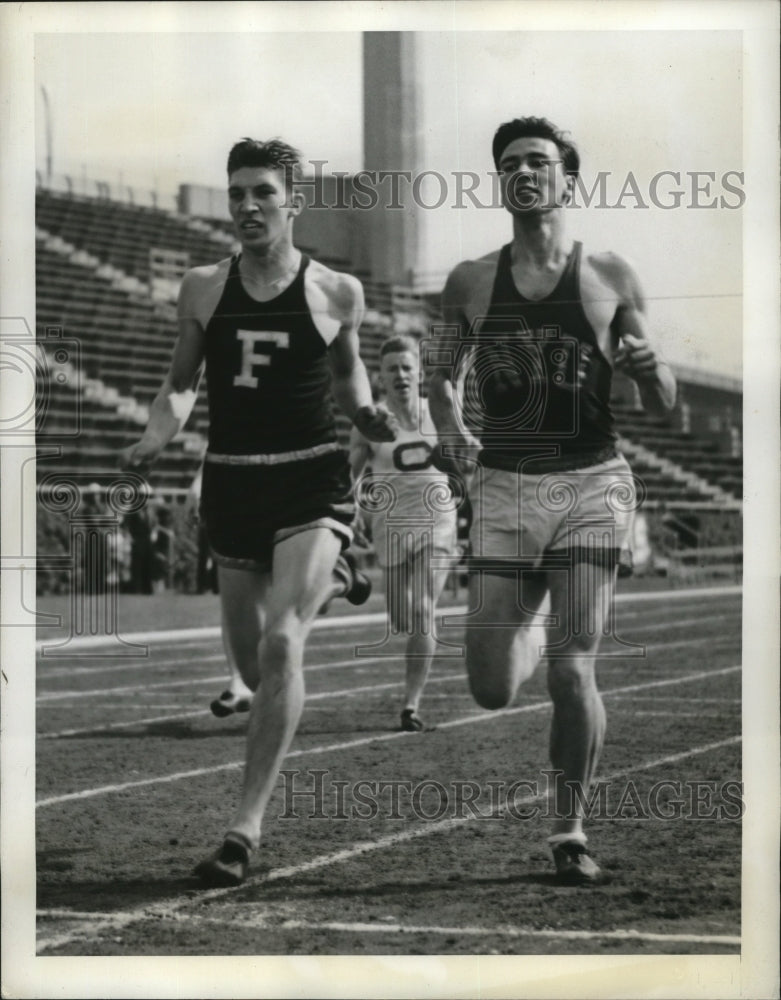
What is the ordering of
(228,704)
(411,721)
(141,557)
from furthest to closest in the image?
(141,557) < (411,721) < (228,704)

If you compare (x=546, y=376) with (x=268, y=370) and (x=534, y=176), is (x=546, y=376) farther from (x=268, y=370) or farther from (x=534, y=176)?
(x=268, y=370)

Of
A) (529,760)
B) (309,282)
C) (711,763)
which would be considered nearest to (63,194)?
(309,282)

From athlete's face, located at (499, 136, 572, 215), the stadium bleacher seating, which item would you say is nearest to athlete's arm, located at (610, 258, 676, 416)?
the stadium bleacher seating

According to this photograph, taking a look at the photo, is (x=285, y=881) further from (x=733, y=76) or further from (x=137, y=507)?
(x=733, y=76)

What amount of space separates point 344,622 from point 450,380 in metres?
1.09

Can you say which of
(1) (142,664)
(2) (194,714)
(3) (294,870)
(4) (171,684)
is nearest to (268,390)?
(3) (294,870)

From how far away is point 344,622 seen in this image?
20.0 ft

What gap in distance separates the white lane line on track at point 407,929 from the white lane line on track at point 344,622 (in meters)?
0.95

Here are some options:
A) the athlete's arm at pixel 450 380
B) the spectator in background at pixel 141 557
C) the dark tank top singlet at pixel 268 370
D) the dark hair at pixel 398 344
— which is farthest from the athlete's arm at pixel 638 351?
the spectator in background at pixel 141 557

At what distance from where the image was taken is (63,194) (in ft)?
18.7

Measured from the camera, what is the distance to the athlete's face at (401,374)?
18.2 ft

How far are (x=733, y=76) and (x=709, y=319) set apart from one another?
2.42ft

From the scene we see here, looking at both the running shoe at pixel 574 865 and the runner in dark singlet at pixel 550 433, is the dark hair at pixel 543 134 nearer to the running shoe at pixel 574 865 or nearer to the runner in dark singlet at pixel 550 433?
the runner in dark singlet at pixel 550 433

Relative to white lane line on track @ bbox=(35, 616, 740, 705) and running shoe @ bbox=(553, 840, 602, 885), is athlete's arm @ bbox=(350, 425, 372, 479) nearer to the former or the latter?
white lane line on track @ bbox=(35, 616, 740, 705)
